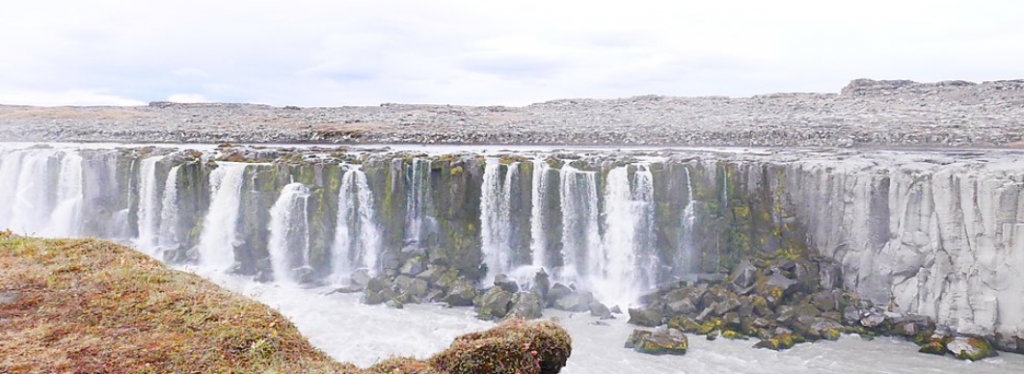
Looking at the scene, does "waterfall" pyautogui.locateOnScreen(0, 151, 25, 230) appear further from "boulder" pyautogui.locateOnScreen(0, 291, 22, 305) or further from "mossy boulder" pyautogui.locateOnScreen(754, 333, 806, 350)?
"mossy boulder" pyautogui.locateOnScreen(754, 333, 806, 350)

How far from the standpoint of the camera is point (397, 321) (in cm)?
2095

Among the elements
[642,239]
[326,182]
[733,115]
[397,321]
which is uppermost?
[733,115]

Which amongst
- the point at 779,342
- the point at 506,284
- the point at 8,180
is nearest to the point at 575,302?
the point at 506,284

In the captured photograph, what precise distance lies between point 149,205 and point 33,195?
22.4 feet

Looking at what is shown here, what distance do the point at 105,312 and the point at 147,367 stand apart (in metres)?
2.12

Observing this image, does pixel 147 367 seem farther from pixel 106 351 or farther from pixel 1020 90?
pixel 1020 90

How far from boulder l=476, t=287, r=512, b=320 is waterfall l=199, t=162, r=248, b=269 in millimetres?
11809

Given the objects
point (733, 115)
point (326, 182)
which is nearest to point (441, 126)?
point (733, 115)

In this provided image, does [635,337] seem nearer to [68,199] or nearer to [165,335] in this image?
[165,335]

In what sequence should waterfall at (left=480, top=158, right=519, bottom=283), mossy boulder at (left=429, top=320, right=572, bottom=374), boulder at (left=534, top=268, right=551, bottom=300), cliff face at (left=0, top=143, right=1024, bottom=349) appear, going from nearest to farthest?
mossy boulder at (left=429, top=320, right=572, bottom=374) < cliff face at (left=0, top=143, right=1024, bottom=349) < boulder at (left=534, top=268, right=551, bottom=300) < waterfall at (left=480, top=158, right=519, bottom=283)

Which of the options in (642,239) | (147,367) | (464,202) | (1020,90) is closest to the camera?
(147,367)

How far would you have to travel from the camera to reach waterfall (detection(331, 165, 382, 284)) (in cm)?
2681

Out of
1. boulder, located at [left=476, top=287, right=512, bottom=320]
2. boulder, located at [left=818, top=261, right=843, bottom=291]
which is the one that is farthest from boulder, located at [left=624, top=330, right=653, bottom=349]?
boulder, located at [left=818, top=261, right=843, bottom=291]

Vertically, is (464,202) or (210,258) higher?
(464,202)
